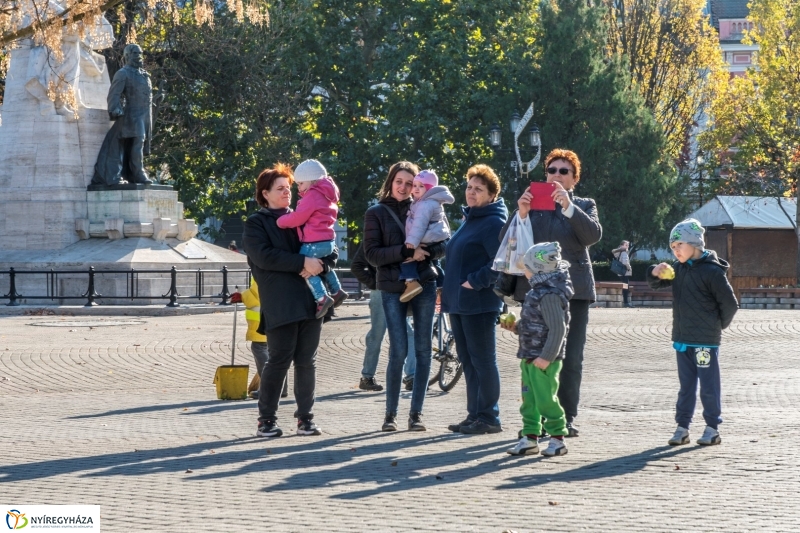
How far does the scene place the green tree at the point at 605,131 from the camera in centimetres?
4425

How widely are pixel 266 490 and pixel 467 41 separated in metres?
39.8

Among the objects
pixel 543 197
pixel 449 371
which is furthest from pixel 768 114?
pixel 543 197

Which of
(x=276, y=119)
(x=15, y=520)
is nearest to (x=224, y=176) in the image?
(x=276, y=119)

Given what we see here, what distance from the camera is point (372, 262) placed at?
9.58m

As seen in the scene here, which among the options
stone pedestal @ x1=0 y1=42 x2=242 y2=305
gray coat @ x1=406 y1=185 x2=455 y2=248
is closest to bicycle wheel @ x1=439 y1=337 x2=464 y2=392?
gray coat @ x1=406 y1=185 x2=455 y2=248

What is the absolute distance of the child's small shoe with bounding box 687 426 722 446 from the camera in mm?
8758

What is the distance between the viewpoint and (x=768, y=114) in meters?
47.1

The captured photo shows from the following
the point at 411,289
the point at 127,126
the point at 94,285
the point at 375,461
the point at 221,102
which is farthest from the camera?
the point at 221,102

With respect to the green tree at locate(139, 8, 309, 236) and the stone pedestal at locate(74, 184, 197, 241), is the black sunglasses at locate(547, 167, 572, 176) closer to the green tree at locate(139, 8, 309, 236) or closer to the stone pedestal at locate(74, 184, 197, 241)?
the stone pedestal at locate(74, 184, 197, 241)

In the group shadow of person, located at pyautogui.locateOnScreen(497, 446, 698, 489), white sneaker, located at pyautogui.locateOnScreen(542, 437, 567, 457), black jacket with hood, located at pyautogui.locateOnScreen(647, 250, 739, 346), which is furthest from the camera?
black jacket with hood, located at pyautogui.locateOnScreen(647, 250, 739, 346)

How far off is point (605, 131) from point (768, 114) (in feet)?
21.6

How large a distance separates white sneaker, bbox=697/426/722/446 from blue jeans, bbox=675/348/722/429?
38 millimetres

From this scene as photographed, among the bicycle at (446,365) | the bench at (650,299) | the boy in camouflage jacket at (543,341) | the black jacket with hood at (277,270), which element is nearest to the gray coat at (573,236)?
the boy in camouflage jacket at (543,341)

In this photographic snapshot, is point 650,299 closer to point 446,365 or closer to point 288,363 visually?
point 446,365
